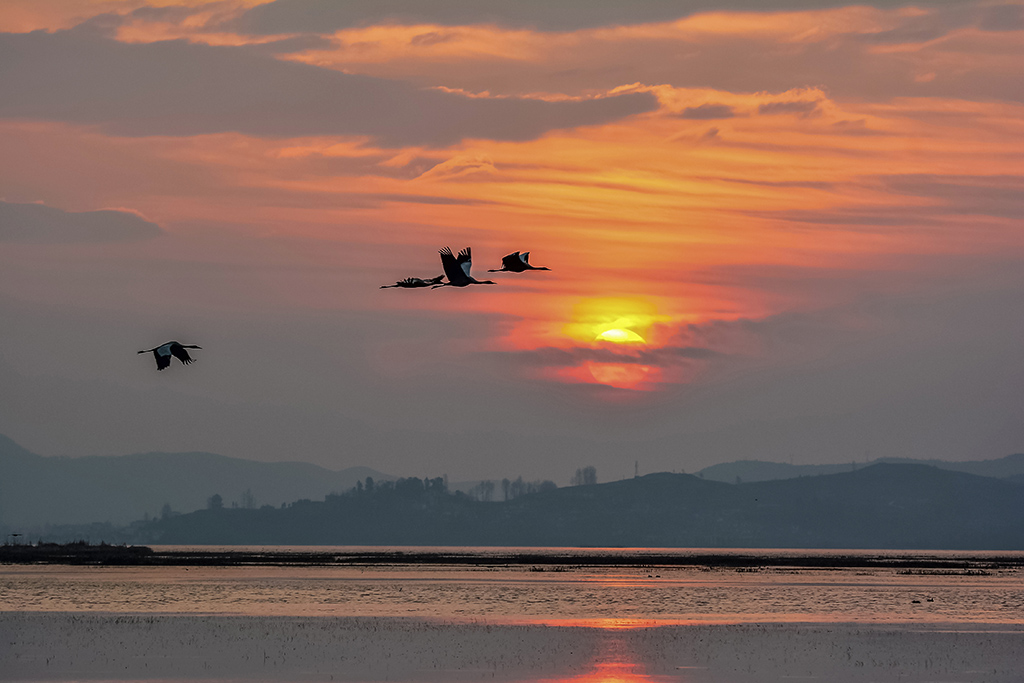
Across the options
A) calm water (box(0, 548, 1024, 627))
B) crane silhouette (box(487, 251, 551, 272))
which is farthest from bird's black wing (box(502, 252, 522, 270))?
calm water (box(0, 548, 1024, 627))

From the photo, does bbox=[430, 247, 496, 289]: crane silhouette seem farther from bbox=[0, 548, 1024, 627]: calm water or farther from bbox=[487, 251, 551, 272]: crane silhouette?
bbox=[0, 548, 1024, 627]: calm water

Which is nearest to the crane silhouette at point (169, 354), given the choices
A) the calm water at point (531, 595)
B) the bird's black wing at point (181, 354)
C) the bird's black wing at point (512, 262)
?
the bird's black wing at point (181, 354)

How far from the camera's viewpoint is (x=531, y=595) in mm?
97000

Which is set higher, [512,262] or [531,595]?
[512,262]

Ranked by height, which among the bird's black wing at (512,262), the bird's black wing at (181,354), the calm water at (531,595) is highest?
the bird's black wing at (512,262)

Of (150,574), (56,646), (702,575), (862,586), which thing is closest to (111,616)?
(56,646)

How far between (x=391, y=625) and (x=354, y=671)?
18.7 m

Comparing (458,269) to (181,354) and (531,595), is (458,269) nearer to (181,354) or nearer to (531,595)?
(181,354)

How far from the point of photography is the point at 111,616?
7150 cm

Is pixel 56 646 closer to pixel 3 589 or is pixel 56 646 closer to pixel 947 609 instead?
pixel 3 589

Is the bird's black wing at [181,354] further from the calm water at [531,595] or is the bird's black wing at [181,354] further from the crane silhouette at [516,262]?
the calm water at [531,595]

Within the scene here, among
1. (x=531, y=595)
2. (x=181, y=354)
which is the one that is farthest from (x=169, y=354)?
(x=531, y=595)

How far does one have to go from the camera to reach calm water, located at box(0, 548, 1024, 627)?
77688 mm

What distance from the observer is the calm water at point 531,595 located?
255 ft
